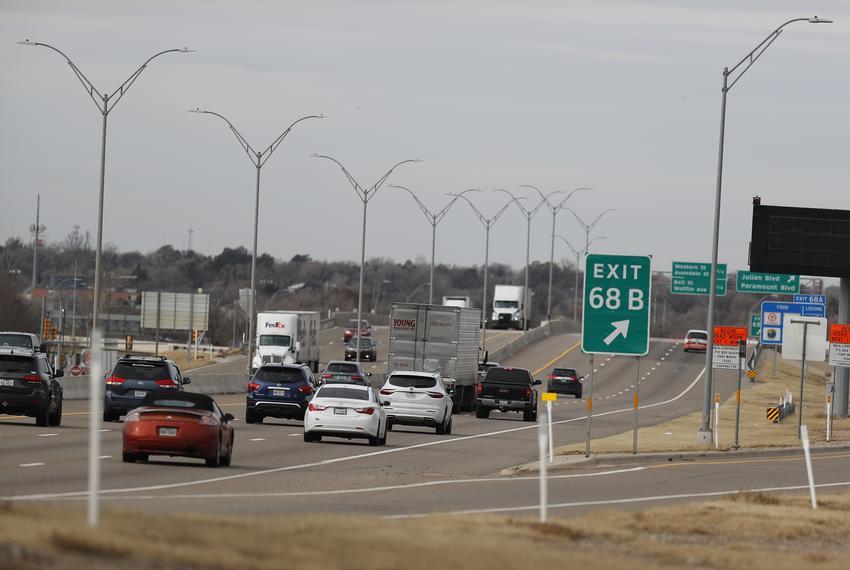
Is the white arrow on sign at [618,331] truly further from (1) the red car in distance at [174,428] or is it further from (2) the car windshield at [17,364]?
(2) the car windshield at [17,364]

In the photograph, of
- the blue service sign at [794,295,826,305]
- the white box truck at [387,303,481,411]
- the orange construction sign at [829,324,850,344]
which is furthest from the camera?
the blue service sign at [794,295,826,305]

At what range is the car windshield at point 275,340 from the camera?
253 ft

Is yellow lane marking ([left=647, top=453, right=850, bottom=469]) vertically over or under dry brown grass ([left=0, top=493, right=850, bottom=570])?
under

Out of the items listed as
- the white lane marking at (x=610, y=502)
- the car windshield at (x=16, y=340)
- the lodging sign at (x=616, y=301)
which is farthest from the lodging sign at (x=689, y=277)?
the white lane marking at (x=610, y=502)

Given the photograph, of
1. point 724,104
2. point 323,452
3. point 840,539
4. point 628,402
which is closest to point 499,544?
point 840,539

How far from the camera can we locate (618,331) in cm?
2970

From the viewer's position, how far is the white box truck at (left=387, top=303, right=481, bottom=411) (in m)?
54.0

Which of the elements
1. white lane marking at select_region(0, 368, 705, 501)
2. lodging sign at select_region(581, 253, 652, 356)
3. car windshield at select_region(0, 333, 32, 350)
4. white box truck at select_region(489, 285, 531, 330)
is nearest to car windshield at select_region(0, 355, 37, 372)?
white lane marking at select_region(0, 368, 705, 501)

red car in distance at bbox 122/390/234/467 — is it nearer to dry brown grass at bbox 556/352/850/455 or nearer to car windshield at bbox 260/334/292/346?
dry brown grass at bbox 556/352/850/455

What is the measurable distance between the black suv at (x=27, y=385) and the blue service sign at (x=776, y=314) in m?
29.1

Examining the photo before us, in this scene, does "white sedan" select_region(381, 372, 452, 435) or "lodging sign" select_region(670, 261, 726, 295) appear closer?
"white sedan" select_region(381, 372, 452, 435)

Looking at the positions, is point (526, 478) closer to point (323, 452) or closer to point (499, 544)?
point (323, 452)

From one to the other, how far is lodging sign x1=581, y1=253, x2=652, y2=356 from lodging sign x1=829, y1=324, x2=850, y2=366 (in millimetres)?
21710

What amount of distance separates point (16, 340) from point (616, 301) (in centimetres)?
2168
